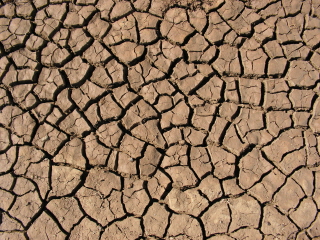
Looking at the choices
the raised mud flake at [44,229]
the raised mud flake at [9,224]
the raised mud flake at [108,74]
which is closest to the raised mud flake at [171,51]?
the raised mud flake at [108,74]

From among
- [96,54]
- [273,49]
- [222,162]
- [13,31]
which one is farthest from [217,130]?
[13,31]

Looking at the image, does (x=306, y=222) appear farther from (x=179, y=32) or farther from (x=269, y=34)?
(x=179, y=32)

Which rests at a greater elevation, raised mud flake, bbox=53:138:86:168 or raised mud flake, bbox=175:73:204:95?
raised mud flake, bbox=175:73:204:95

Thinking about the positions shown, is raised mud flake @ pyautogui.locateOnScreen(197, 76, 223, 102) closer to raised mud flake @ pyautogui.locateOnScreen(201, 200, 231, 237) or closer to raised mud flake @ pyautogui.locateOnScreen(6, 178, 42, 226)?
raised mud flake @ pyautogui.locateOnScreen(201, 200, 231, 237)

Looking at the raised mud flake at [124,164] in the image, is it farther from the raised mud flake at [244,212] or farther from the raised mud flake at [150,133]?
the raised mud flake at [244,212]

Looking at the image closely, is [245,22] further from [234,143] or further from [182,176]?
[182,176]

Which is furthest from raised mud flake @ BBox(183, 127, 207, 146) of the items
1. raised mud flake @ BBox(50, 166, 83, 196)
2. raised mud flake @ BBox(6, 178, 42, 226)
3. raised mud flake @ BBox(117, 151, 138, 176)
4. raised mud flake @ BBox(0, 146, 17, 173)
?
raised mud flake @ BBox(0, 146, 17, 173)

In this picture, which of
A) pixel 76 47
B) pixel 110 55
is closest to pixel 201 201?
pixel 110 55
